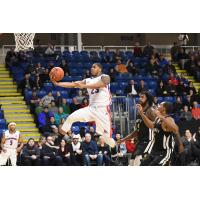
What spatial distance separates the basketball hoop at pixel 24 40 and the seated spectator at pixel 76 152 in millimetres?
2392

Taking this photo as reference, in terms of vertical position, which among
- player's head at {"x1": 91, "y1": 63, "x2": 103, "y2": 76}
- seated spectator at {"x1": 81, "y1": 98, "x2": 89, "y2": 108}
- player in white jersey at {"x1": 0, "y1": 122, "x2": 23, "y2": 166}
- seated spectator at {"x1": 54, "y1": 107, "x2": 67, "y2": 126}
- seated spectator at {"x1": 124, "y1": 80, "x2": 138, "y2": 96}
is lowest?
player in white jersey at {"x1": 0, "y1": 122, "x2": 23, "y2": 166}

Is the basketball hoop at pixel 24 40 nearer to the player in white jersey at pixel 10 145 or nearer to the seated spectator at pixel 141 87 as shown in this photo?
the player in white jersey at pixel 10 145

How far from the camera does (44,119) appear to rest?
20.1m

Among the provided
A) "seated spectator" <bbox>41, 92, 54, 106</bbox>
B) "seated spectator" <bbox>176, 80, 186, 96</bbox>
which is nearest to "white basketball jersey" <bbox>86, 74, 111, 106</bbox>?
"seated spectator" <bbox>41, 92, 54, 106</bbox>

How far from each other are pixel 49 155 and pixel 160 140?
4.36 metres

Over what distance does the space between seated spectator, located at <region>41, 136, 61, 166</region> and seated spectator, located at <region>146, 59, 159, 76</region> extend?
22.2 feet

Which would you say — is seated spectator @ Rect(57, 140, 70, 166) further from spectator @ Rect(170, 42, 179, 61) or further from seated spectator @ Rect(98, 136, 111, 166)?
spectator @ Rect(170, 42, 179, 61)

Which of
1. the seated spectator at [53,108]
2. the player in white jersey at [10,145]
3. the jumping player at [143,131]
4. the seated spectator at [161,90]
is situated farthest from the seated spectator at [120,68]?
the jumping player at [143,131]

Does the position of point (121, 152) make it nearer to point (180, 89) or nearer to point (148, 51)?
point (180, 89)

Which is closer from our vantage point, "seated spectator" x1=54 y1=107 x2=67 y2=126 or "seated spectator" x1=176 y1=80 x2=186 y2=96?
"seated spectator" x1=54 y1=107 x2=67 y2=126

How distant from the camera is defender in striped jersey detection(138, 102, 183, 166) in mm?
13797

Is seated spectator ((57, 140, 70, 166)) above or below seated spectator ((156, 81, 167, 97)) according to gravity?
below

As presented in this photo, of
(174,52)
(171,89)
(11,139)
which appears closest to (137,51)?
(174,52)
